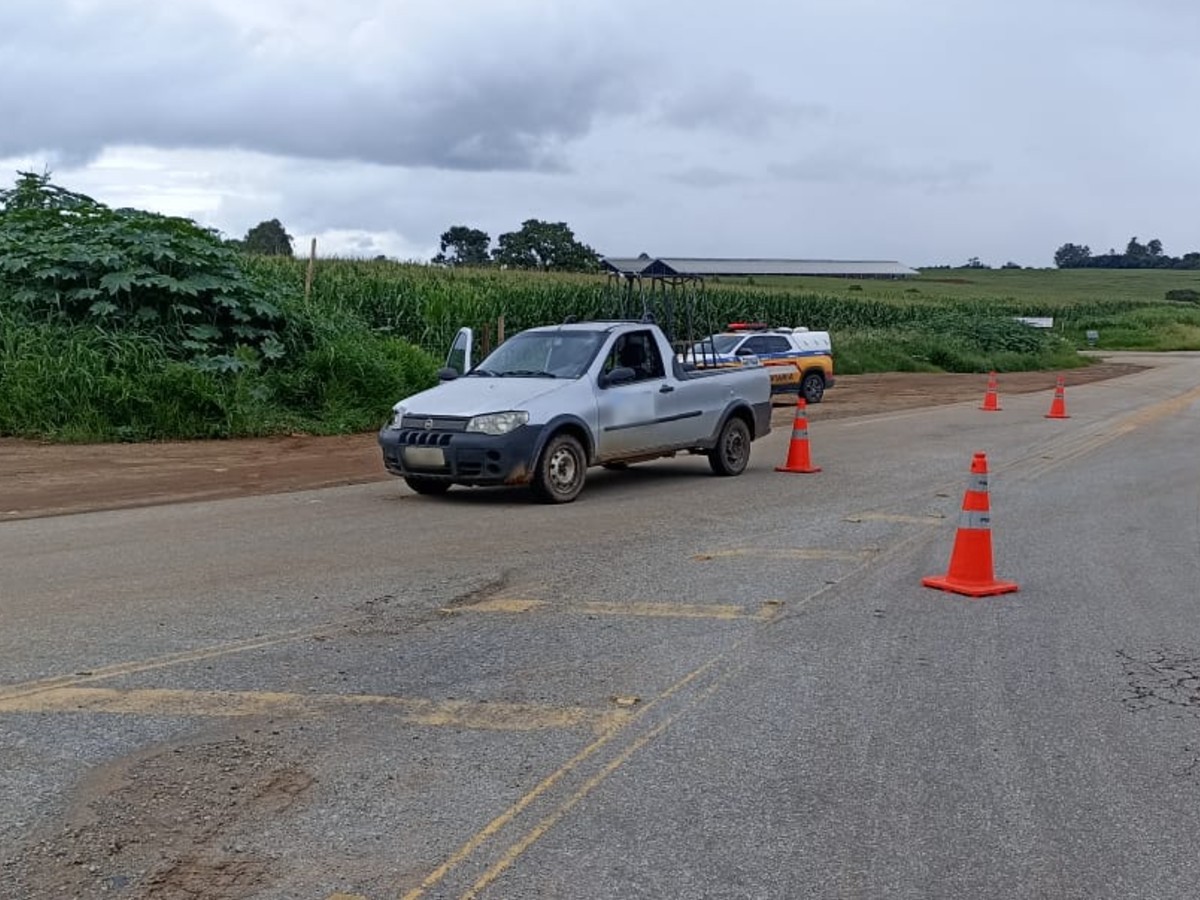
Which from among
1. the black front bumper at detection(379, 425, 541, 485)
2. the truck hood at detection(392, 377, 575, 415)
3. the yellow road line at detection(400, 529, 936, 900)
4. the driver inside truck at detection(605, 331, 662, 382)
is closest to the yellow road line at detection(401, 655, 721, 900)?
the yellow road line at detection(400, 529, 936, 900)

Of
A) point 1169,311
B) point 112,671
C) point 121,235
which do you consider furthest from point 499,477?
point 1169,311

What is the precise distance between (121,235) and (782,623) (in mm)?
16551

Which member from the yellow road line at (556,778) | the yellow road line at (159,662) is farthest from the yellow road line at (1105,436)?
the yellow road line at (159,662)

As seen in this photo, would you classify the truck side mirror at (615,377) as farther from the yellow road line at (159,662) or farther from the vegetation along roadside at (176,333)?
the vegetation along roadside at (176,333)

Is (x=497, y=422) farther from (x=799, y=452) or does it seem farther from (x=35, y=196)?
(x=35, y=196)

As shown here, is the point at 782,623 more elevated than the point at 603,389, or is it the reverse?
the point at 603,389

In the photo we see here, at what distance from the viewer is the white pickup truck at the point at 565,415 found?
12547 millimetres

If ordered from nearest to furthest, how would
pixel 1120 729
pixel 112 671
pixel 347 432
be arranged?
pixel 1120 729
pixel 112 671
pixel 347 432

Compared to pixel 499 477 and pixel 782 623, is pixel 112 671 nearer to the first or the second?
pixel 782 623

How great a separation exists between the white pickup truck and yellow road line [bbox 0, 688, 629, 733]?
6403 mm

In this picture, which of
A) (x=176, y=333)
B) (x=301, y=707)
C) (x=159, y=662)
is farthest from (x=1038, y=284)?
(x=301, y=707)

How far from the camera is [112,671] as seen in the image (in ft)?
21.4

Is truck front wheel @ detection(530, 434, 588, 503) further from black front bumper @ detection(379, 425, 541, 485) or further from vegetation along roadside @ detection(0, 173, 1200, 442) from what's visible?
vegetation along roadside @ detection(0, 173, 1200, 442)

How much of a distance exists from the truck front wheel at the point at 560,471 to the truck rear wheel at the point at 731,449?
245 centimetres
